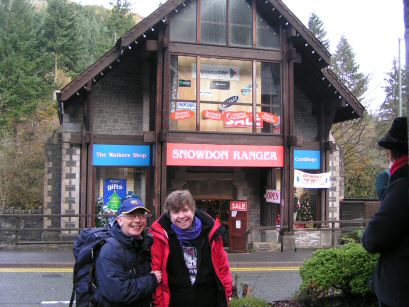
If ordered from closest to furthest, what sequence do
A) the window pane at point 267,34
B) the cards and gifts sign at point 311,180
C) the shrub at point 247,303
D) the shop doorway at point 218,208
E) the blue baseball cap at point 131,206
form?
1. the blue baseball cap at point 131,206
2. the shrub at point 247,303
3. the window pane at point 267,34
4. the cards and gifts sign at point 311,180
5. the shop doorway at point 218,208

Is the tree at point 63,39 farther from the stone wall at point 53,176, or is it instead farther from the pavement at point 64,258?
the pavement at point 64,258

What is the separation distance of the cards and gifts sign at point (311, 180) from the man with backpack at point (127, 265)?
13658 millimetres

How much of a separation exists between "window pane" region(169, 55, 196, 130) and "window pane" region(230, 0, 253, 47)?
63.8 inches

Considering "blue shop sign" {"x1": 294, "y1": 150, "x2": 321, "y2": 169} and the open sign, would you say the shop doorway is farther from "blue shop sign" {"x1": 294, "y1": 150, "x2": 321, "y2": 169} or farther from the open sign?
"blue shop sign" {"x1": 294, "y1": 150, "x2": 321, "y2": 169}

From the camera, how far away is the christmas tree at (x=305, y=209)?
59.5ft

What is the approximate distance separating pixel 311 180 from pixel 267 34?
5.37 meters

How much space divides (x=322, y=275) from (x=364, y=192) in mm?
28848

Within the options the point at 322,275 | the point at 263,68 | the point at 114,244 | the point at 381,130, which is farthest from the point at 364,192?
the point at 114,244

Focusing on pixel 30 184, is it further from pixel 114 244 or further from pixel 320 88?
pixel 114 244

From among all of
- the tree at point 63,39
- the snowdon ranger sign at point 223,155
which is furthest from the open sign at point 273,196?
the tree at point 63,39

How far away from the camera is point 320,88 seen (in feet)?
58.8

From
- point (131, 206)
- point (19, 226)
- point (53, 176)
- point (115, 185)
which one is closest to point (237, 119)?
point (115, 185)

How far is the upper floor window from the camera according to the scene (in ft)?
50.4

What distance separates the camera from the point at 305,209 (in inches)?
720
